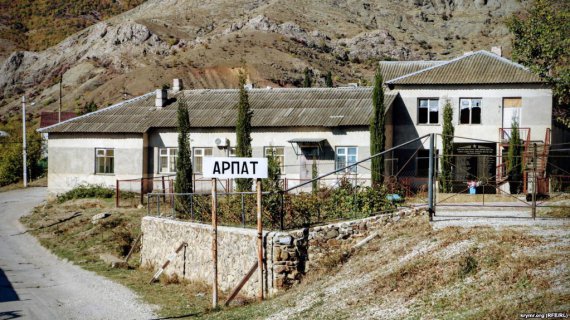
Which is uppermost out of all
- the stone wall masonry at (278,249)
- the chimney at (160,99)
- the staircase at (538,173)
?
the chimney at (160,99)

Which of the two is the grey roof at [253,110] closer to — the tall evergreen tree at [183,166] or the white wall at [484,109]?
the white wall at [484,109]

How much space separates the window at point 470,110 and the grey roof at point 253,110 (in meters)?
3.85

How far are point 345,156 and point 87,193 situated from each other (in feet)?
46.4

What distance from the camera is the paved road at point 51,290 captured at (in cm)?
1788

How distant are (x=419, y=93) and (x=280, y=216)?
2095 centimetres

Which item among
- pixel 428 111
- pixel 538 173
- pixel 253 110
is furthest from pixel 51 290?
pixel 428 111

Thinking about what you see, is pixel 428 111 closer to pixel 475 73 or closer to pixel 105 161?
pixel 475 73

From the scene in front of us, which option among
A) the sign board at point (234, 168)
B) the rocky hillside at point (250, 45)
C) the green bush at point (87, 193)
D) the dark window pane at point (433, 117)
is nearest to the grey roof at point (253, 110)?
the dark window pane at point (433, 117)

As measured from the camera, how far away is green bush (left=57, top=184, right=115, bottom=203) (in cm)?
3694

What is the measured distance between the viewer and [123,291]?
20.3m

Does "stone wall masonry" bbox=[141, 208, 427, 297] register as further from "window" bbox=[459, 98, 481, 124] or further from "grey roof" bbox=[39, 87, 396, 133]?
"window" bbox=[459, 98, 481, 124]

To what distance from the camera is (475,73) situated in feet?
121

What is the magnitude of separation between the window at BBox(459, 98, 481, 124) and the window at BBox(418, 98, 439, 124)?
125cm

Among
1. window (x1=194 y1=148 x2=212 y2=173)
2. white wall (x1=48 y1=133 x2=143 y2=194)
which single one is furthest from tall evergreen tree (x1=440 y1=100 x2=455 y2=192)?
white wall (x1=48 y1=133 x2=143 y2=194)
